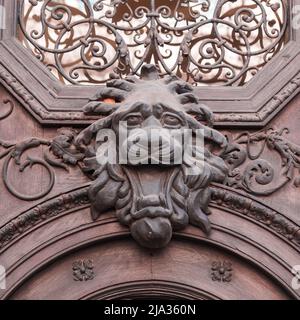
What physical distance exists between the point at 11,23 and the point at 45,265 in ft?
4.59

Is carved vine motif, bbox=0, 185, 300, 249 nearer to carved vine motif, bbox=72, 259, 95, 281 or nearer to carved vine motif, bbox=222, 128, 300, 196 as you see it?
carved vine motif, bbox=222, 128, 300, 196

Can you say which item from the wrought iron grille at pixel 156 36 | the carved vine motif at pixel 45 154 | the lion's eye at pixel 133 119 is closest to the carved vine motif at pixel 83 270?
the carved vine motif at pixel 45 154

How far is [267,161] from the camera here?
6652 millimetres

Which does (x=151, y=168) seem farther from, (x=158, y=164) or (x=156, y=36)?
(x=156, y=36)

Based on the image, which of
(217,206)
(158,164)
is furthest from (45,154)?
(217,206)

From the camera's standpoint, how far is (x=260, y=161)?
6637mm

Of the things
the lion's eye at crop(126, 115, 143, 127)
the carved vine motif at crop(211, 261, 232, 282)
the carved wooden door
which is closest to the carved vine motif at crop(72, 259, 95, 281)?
the carved wooden door

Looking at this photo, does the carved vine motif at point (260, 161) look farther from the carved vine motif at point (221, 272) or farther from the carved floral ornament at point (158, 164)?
the carved vine motif at point (221, 272)

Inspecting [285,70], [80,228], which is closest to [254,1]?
[285,70]

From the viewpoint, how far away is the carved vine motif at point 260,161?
6.58 meters

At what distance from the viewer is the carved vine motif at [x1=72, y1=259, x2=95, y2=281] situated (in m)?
6.43

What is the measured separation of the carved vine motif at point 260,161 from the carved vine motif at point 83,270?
2.64 ft

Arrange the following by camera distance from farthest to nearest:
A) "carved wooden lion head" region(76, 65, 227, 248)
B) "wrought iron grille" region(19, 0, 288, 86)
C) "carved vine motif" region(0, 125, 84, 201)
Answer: "wrought iron grille" region(19, 0, 288, 86), "carved vine motif" region(0, 125, 84, 201), "carved wooden lion head" region(76, 65, 227, 248)
